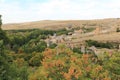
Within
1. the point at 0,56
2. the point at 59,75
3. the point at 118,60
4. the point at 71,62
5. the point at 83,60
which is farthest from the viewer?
the point at 118,60

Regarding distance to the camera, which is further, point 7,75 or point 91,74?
point 91,74

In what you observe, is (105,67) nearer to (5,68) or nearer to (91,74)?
(91,74)

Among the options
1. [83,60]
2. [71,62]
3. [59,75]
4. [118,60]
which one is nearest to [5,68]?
[59,75]

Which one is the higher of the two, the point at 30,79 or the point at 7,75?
the point at 7,75

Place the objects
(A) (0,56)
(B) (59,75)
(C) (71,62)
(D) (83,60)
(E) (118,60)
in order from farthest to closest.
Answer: (E) (118,60) < (D) (83,60) < (C) (71,62) < (B) (59,75) < (A) (0,56)

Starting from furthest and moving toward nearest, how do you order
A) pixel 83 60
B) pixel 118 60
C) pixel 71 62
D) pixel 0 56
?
pixel 118 60 < pixel 83 60 < pixel 71 62 < pixel 0 56

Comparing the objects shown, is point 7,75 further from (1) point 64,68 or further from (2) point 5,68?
(1) point 64,68

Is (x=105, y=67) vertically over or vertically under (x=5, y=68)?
under

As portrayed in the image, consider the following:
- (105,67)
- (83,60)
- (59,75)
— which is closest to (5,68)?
(59,75)

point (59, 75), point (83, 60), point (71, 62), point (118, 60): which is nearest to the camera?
point (59, 75)
